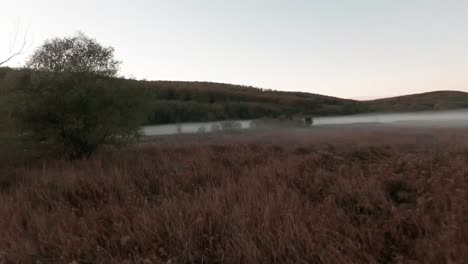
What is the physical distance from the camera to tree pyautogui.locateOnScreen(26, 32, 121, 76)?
17.5 meters

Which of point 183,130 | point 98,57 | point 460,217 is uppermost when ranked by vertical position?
point 98,57

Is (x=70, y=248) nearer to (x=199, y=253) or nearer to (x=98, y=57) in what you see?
(x=199, y=253)

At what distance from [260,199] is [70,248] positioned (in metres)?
3.07

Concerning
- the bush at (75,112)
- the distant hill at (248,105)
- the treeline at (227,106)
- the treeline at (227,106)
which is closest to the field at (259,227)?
the bush at (75,112)

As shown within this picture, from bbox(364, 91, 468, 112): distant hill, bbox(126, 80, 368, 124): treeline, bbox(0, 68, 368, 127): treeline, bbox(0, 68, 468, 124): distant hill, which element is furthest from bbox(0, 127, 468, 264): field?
bbox(364, 91, 468, 112): distant hill

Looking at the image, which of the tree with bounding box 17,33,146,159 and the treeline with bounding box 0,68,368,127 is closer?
the tree with bounding box 17,33,146,159

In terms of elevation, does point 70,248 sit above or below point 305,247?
below

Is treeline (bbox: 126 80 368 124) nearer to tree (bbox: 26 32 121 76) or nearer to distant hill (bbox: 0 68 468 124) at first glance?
distant hill (bbox: 0 68 468 124)

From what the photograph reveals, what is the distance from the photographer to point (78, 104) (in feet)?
52.5

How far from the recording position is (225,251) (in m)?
3.71

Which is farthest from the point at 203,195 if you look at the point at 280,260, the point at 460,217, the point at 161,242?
the point at 460,217

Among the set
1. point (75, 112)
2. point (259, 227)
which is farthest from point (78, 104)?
point (259, 227)

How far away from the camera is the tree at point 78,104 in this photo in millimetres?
15367

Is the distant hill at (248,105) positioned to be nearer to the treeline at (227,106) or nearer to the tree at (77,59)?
the treeline at (227,106)
